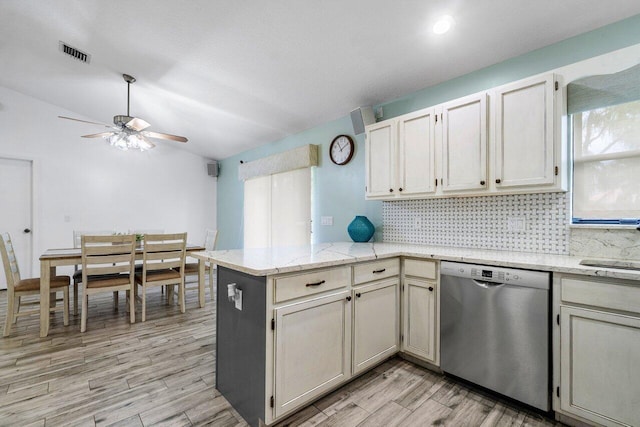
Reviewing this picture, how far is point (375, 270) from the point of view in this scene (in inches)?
81.0

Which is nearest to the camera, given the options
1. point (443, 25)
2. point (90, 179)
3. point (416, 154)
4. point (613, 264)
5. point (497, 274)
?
point (613, 264)

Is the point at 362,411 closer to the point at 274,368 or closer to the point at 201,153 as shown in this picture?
the point at 274,368

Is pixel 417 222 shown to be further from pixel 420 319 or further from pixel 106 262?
pixel 106 262

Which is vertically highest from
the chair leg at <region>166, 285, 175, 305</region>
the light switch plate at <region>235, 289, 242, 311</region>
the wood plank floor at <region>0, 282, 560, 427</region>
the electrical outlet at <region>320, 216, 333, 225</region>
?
the electrical outlet at <region>320, 216, 333, 225</region>

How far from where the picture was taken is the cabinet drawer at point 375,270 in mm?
1938

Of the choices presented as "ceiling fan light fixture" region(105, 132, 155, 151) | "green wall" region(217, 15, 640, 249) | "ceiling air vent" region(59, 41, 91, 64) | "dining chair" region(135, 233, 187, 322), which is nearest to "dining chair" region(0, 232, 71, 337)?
"dining chair" region(135, 233, 187, 322)

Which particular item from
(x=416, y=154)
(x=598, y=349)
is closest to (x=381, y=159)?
(x=416, y=154)

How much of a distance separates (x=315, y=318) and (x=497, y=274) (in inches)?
45.0

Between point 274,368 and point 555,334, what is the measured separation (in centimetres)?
155

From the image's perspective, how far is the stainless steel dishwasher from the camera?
1601 mm

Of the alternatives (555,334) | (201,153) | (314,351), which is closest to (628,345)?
(555,334)

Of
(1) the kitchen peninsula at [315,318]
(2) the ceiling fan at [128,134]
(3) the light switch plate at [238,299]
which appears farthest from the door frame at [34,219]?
(3) the light switch plate at [238,299]

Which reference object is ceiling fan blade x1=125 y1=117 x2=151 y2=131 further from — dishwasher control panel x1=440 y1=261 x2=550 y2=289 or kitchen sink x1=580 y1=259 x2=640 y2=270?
kitchen sink x1=580 y1=259 x2=640 y2=270

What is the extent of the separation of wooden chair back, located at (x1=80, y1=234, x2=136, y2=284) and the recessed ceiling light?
3.38m
